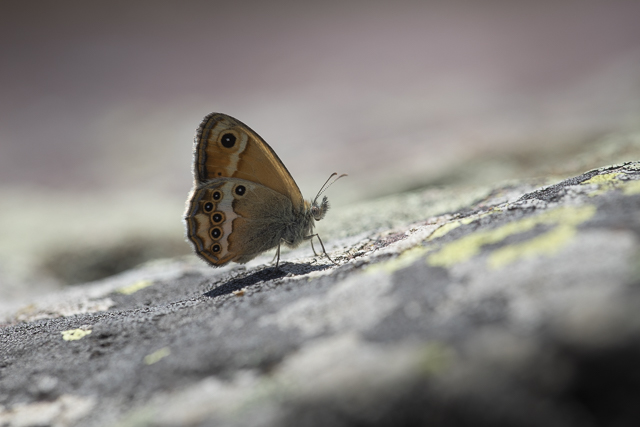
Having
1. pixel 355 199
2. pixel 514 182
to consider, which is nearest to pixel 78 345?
pixel 514 182

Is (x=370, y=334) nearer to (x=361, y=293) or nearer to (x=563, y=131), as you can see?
(x=361, y=293)

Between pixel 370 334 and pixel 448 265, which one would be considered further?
pixel 448 265

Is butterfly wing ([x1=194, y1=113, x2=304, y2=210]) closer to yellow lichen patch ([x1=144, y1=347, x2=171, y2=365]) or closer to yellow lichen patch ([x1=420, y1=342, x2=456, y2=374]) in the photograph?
yellow lichen patch ([x1=144, y1=347, x2=171, y2=365])

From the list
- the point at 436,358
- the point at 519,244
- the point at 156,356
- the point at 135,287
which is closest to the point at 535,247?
the point at 519,244

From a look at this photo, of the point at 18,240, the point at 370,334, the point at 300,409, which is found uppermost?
the point at 18,240

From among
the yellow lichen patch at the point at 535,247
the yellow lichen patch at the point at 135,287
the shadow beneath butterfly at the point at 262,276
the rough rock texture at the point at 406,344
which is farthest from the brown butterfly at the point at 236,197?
the yellow lichen patch at the point at 535,247

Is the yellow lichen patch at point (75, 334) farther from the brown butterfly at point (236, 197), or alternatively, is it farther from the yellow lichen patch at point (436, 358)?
the yellow lichen patch at point (436, 358)

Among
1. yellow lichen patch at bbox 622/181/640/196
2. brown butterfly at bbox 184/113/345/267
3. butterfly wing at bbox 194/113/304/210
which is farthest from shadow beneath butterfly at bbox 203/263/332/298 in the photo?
yellow lichen patch at bbox 622/181/640/196
